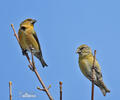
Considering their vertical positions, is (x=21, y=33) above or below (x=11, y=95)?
above

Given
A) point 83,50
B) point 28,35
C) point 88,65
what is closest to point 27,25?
point 28,35

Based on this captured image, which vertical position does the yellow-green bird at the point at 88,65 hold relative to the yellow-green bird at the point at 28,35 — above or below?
below

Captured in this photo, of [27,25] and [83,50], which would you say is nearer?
[27,25]

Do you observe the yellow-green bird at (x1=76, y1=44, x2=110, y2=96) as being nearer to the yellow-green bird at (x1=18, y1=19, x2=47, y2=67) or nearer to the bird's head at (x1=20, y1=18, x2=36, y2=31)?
the yellow-green bird at (x1=18, y1=19, x2=47, y2=67)

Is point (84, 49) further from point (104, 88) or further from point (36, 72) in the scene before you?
point (36, 72)

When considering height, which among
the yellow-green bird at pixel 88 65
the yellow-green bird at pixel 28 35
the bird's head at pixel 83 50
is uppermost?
the yellow-green bird at pixel 28 35

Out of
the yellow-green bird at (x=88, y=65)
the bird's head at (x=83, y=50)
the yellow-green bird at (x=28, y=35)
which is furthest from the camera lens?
the bird's head at (x=83, y=50)

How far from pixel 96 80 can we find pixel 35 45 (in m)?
1.23

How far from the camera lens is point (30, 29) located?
190 inches

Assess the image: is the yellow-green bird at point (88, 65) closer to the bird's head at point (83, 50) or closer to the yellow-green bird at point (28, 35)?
the bird's head at point (83, 50)

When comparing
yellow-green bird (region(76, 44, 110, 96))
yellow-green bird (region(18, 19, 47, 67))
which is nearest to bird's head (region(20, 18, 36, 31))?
yellow-green bird (region(18, 19, 47, 67))

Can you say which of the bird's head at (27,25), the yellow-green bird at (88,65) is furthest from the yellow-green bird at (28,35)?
the yellow-green bird at (88,65)

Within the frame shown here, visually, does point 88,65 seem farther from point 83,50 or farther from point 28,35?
point 28,35

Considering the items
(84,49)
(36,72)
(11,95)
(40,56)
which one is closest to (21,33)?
(40,56)
